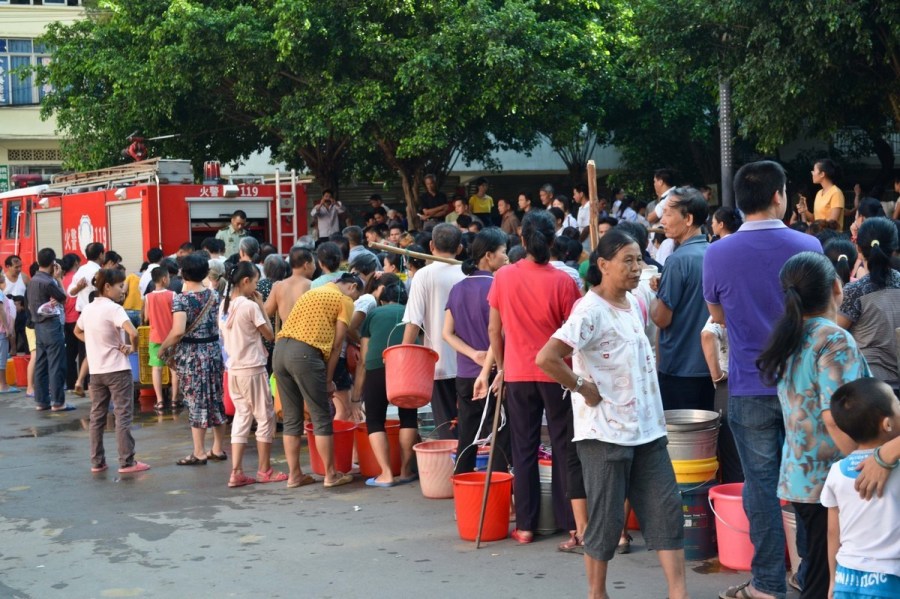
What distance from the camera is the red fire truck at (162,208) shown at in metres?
17.3

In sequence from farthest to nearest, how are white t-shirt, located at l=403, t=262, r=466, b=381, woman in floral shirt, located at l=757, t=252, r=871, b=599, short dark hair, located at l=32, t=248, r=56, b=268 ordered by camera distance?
short dark hair, located at l=32, t=248, r=56, b=268 < white t-shirt, located at l=403, t=262, r=466, b=381 < woman in floral shirt, located at l=757, t=252, r=871, b=599

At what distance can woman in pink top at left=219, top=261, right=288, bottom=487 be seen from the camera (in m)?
9.22

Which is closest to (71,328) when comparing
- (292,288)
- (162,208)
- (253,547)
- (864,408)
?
(162,208)

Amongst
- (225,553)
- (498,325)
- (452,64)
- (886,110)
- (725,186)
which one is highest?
(452,64)

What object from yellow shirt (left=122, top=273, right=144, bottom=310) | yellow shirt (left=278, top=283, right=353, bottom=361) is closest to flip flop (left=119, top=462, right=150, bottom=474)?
yellow shirt (left=278, top=283, right=353, bottom=361)

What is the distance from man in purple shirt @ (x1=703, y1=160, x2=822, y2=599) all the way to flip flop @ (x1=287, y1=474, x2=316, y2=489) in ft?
14.7

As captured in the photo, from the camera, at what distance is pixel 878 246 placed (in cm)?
607

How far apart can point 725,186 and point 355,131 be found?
295 inches

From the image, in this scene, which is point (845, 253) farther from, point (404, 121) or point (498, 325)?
point (404, 121)

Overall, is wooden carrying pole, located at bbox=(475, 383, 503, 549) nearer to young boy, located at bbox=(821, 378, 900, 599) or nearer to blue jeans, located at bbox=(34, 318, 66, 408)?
young boy, located at bbox=(821, 378, 900, 599)

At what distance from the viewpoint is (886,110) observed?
15625mm

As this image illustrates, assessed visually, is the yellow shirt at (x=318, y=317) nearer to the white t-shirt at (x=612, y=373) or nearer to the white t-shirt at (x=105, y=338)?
the white t-shirt at (x=105, y=338)

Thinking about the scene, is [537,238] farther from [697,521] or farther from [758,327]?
[697,521]

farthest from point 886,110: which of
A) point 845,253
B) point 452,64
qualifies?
point 845,253
